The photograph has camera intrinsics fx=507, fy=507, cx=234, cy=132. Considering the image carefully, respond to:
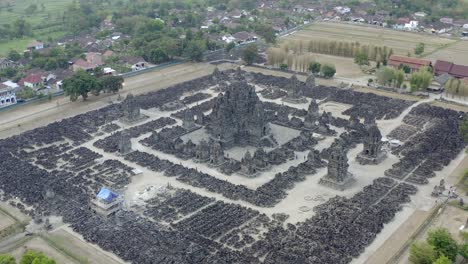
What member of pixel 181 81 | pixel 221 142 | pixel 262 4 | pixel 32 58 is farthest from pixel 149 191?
pixel 262 4

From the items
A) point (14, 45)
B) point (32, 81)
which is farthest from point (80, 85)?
point (14, 45)

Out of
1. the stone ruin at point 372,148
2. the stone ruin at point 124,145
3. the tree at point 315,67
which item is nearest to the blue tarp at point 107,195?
the stone ruin at point 124,145

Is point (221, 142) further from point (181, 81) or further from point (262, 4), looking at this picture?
point (262, 4)

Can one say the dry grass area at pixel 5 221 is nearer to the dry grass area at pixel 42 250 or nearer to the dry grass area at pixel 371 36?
the dry grass area at pixel 42 250

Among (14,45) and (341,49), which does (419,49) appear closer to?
(341,49)

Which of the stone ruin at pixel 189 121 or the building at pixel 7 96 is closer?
the stone ruin at pixel 189 121
